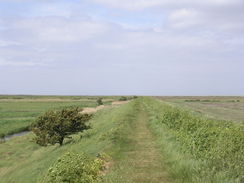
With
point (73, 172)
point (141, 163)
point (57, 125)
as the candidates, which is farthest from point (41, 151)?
point (73, 172)

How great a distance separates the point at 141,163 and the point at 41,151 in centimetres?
1595

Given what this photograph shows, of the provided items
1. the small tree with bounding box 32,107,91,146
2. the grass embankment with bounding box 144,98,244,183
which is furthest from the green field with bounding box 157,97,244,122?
the grass embankment with bounding box 144,98,244,183

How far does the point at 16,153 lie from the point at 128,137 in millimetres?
14401

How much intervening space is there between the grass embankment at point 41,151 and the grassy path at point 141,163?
941mm

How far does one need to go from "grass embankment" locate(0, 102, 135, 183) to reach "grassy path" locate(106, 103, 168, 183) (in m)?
0.94

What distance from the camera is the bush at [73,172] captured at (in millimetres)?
8820

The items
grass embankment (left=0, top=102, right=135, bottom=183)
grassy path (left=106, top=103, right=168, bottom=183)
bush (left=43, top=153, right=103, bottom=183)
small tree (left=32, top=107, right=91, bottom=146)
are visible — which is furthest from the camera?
small tree (left=32, top=107, right=91, bottom=146)

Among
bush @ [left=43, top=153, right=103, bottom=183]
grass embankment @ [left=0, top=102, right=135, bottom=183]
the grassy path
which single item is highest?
bush @ [left=43, top=153, right=103, bottom=183]

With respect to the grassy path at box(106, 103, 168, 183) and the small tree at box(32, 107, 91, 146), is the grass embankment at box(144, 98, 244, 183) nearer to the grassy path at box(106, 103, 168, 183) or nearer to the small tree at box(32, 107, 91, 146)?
the grassy path at box(106, 103, 168, 183)

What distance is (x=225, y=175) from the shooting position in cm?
852

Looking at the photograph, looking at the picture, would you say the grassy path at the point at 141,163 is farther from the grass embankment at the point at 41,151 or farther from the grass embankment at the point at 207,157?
the grass embankment at the point at 41,151

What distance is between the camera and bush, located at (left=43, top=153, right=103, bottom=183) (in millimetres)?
8820

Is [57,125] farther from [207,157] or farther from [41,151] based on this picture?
[207,157]

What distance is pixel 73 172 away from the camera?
9031 mm
